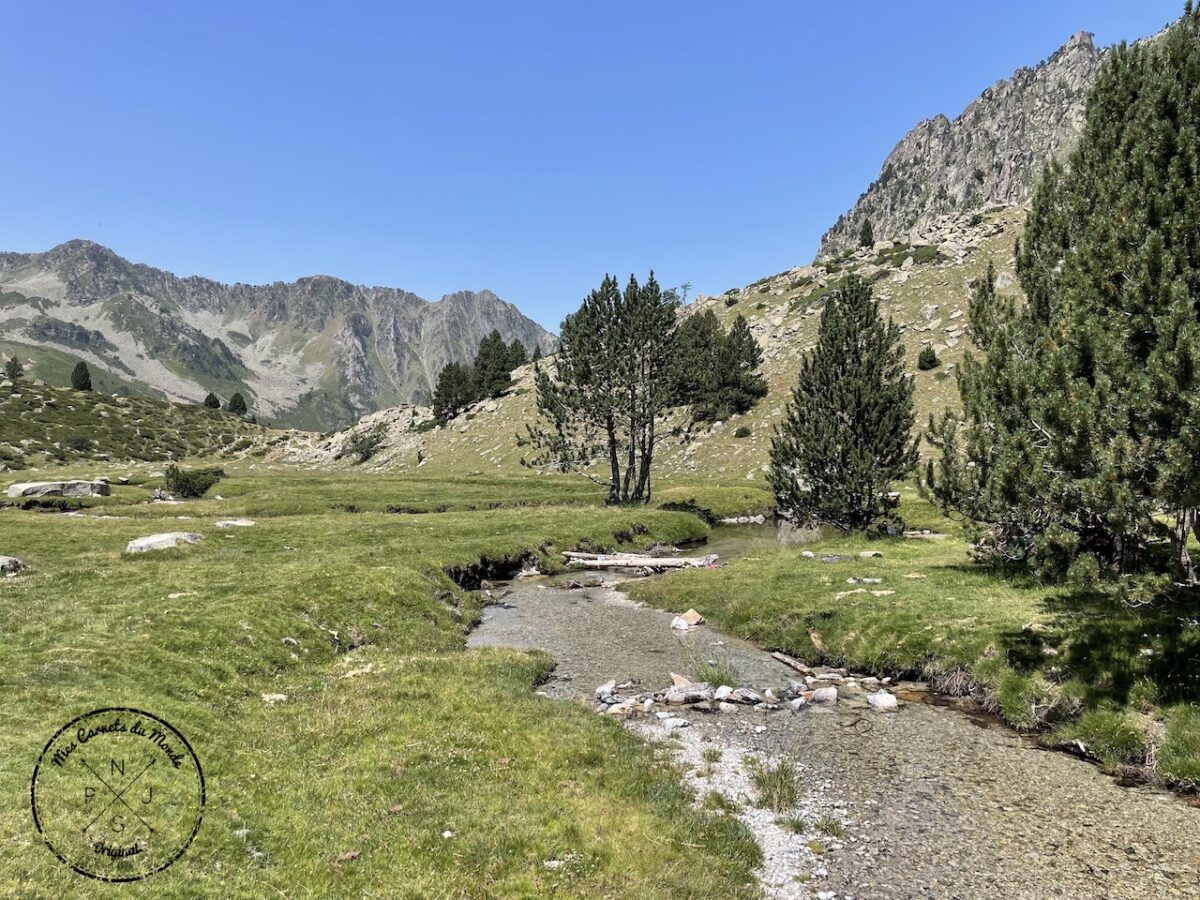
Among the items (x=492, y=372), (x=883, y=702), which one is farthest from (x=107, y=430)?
(x=883, y=702)

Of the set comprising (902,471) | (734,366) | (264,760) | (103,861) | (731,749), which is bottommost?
(731,749)

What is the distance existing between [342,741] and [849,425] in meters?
38.2

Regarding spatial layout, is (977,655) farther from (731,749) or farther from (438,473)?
(438,473)

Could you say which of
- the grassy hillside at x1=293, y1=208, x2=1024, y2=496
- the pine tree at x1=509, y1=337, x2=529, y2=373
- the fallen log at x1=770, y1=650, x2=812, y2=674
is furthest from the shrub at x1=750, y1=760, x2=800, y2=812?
the pine tree at x1=509, y1=337, x2=529, y2=373

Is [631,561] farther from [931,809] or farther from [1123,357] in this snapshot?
[1123,357]

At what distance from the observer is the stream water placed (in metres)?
10.5

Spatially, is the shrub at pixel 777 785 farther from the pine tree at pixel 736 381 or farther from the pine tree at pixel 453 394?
the pine tree at pixel 453 394

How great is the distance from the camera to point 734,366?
10731 cm

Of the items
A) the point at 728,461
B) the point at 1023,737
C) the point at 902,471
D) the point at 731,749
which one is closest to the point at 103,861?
the point at 731,749

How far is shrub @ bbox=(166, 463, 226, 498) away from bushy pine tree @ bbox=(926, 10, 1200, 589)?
84.3 meters

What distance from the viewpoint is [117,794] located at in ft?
33.9

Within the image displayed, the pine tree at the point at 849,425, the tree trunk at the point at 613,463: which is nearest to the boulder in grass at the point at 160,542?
the tree trunk at the point at 613,463

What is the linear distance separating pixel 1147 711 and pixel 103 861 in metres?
21.1

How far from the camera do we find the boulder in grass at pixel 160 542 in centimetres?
3459
